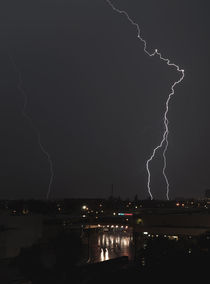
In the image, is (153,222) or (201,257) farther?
(153,222)

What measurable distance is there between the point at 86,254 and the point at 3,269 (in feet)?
35.2

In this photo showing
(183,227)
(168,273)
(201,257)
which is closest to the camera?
(168,273)

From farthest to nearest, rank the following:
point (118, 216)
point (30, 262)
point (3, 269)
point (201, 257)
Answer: point (118, 216) < point (201, 257) < point (3, 269) < point (30, 262)

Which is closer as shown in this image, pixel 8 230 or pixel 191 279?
pixel 191 279

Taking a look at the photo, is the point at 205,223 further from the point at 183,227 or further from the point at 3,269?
the point at 3,269

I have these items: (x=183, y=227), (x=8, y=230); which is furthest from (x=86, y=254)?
(x=183, y=227)

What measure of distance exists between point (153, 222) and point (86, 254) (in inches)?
355

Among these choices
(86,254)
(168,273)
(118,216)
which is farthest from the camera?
(118,216)

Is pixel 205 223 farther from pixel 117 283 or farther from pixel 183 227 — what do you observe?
pixel 117 283

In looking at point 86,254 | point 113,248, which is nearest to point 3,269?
point 86,254

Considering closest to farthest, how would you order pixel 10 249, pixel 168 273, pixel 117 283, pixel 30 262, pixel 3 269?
pixel 117 283 < pixel 30 262 < pixel 168 273 < pixel 3 269 < pixel 10 249

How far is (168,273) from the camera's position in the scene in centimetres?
1112

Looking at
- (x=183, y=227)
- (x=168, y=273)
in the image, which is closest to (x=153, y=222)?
(x=183, y=227)

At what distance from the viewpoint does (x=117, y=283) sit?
9.38 m
